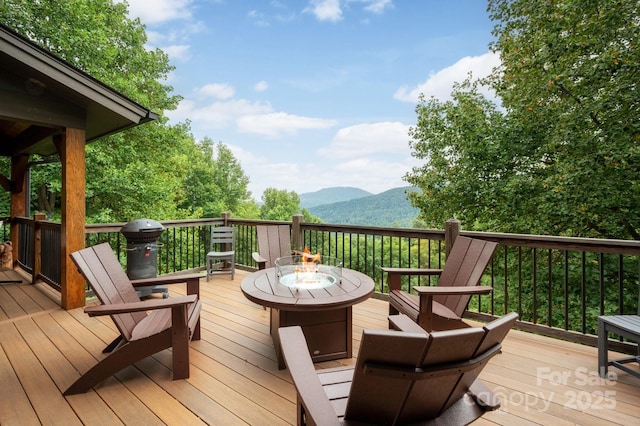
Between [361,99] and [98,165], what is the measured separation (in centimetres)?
1378

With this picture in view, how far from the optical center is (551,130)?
7.58m

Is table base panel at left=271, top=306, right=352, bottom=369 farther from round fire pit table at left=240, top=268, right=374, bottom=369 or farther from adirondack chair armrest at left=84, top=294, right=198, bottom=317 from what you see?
adirondack chair armrest at left=84, top=294, right=198, bottom=317

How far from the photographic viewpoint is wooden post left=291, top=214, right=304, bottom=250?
189 inches

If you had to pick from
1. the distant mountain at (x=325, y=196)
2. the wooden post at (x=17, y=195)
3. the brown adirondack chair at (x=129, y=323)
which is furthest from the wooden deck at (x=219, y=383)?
the distant mountain at (x=325, y=196)

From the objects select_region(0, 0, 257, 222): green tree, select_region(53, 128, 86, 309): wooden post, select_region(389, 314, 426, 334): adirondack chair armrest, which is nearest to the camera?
select_region(389, 314, 426, 334): adirondack chair armrest

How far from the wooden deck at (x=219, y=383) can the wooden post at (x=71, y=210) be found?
0.46 m

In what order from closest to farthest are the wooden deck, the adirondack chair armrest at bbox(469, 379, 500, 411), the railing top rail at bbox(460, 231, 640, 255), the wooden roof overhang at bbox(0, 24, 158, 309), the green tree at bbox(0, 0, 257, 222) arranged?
the adirondack chair armrest at bbox(469, 379, 500, 411) < the wooden deck < the railing top rail at bbox(460, 231, 640, 255) < the wooden roof overhang at bbox(0, 24, 158, 309) < the green tree at bbox(0, 0, 257, 222)

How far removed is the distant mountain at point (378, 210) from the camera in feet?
46.3

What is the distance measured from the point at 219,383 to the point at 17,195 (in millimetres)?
6194

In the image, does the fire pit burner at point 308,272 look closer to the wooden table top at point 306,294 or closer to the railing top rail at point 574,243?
the wooden table top at point 306,294

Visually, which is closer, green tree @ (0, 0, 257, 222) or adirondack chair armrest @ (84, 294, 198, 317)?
adirondack chair armrest @ (84, 294, 198, 317)

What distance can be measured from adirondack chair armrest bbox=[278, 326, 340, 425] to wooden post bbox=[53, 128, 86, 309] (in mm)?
3373

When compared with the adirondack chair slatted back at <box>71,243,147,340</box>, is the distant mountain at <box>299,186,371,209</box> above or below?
above

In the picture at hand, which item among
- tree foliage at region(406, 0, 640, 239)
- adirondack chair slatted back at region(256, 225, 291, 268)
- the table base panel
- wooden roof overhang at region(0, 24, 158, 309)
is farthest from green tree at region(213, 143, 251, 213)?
the table base panel
